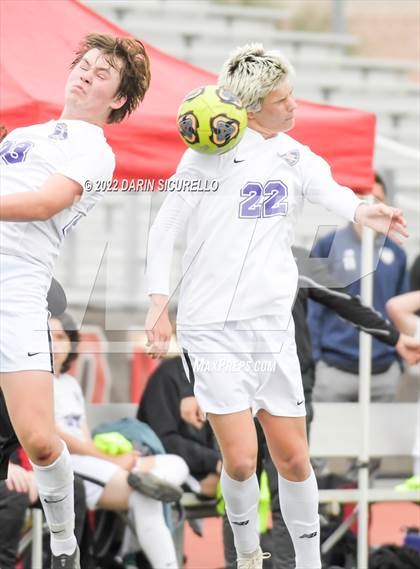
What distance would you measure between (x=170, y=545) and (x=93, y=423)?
3.50 feet

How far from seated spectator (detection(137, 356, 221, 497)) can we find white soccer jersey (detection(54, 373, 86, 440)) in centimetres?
44

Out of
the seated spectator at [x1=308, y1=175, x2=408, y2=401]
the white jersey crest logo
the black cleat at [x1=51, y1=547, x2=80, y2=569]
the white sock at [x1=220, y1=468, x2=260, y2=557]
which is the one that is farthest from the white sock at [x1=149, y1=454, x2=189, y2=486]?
the white jersey crest logo

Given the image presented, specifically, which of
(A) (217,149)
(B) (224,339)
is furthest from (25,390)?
(A) (217,149)

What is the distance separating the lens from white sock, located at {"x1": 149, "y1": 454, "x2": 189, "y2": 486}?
627 centimetres

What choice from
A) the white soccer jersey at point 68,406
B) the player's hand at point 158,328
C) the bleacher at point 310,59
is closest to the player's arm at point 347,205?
the player's hand at point 158,328

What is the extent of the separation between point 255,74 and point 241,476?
4.79ft

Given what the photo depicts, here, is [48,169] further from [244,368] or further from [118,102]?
[244,368]

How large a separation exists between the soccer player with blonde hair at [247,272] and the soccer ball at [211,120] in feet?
0.48

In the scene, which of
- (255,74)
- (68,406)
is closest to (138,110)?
(255,74)

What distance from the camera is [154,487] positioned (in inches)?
241

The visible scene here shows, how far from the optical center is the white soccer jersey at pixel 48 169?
4320 mm

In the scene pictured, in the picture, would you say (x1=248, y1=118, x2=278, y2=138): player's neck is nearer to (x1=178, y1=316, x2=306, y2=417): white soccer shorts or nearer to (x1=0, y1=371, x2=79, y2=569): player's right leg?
(x1=178, y1=316, x2=306, y2=417): white soccer shorts

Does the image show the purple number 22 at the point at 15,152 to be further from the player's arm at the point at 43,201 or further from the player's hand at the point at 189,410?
the player's hand at the point at 189,410

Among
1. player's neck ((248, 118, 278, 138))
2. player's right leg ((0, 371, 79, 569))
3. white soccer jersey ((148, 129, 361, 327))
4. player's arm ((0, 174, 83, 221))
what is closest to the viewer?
player's arm ((0, 174, 83, 221))
